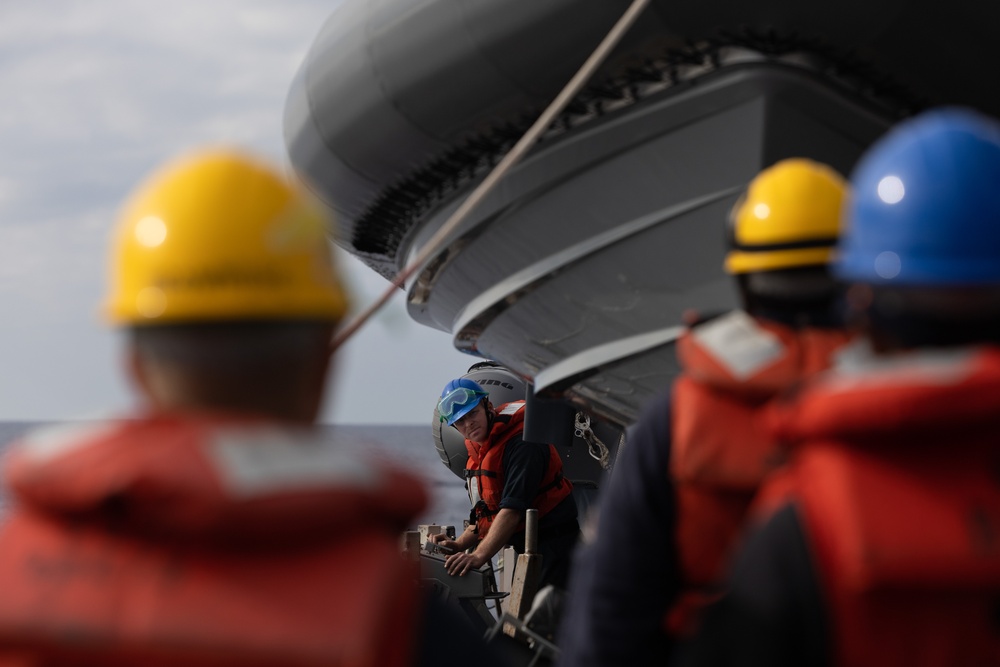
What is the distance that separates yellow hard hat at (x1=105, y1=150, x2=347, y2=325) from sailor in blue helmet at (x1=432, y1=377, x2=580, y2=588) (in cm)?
469

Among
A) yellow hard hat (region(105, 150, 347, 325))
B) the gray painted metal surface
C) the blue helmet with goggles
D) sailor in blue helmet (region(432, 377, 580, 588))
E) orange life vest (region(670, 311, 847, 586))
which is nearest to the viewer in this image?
yellow hard hat (region(105, 150, 347, 325))

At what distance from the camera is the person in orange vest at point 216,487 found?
3.14ft

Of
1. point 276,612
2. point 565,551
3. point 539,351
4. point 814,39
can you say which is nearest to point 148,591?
point 276,612

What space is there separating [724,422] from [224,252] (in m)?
0.74

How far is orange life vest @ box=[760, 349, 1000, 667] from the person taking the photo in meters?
1.03

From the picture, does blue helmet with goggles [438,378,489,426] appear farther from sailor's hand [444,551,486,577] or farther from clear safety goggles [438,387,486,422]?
sailor's hand [444,551,486,577]

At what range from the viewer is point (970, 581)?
1.03 metres

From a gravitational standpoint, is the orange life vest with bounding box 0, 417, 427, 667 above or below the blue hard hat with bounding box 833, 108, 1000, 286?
below

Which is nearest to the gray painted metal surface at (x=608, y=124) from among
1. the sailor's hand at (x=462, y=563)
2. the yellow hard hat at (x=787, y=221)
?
the sailor's hand at (x=462, y=563)

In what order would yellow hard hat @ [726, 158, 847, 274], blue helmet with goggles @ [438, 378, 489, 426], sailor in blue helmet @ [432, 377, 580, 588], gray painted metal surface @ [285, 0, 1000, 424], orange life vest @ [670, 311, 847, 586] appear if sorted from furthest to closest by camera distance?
blue helmet with goggles @ [438, 378, 489, 426]
sailor in blue helmet @ [432, 377, 580, 588]
gray painted metal surface @ [285, 0, 1000, 424]
yellow hard hat @ [726, 158, 847, 274]
orange life vest @ [670, 311, 847, 586]

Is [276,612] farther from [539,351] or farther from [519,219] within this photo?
[539,351]

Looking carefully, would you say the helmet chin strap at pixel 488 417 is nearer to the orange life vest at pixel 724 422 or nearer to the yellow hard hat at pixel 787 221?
the yellow hard hat at pixel 787 221

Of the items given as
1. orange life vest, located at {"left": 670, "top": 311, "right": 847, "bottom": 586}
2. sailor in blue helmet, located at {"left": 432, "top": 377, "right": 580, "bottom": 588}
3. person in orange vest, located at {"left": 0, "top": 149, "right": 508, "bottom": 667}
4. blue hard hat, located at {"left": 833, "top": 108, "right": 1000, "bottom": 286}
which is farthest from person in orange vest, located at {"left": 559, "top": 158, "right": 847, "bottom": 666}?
sailor in blue helmet, located at {"left": 432, "top": 377, "right": 580, "bottom": 588}

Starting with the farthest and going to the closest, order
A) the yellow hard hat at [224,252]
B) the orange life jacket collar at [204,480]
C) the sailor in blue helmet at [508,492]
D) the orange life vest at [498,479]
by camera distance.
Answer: the orange life vest at [498,479] → the sailor in blue helmet at [508,492] → the yellow hard hat at [224,252] → the orange life jacket collar at [204,480]
